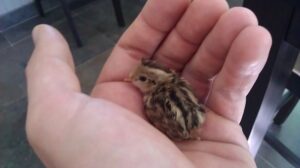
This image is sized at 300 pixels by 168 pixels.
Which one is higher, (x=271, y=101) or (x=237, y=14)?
(x=237, y=14)

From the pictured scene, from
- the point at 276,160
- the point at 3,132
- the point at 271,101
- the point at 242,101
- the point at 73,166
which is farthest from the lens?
the point at 3,132

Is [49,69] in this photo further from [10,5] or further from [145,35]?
[10,5]

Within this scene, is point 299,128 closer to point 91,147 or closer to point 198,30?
point 198,30

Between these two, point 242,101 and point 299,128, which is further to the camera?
point 299,128

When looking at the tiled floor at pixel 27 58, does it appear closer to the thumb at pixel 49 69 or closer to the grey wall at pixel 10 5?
the grey wall at pixel 10 5

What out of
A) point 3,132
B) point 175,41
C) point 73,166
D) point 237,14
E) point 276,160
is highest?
point 237,14

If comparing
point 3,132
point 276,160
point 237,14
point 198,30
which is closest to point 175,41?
point 198,30
